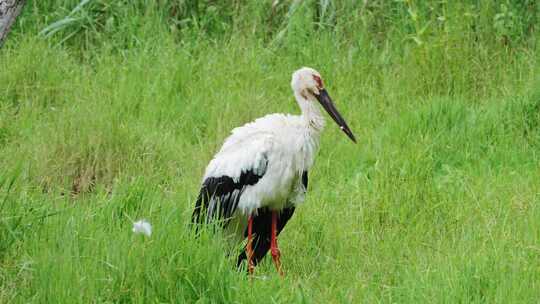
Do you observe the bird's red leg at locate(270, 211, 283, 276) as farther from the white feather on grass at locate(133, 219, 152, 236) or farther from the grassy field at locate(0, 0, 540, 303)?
the white feather on grass at locate(133, 219, 152, 236)

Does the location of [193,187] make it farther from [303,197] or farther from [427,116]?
[427,116]

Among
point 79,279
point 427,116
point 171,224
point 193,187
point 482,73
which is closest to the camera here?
point 79,279

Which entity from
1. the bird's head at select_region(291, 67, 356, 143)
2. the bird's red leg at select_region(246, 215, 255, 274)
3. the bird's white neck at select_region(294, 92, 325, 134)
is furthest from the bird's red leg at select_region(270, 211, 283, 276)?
the bird's head at select_region(291, 67, 356, 143)

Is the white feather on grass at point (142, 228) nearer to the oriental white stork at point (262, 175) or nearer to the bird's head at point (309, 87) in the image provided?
the oriental white stork at point (262, 175)

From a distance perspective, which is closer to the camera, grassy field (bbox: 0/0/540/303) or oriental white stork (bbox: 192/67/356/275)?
grassy field (bbox: 0/0/540/303)

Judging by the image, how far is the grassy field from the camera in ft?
14.7

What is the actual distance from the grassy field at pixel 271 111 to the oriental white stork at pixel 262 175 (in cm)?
15

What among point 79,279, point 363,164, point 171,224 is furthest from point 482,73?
point 79,279

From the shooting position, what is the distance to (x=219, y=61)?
7.73m

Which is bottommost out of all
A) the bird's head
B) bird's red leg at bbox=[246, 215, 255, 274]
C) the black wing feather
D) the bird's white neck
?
bird's red leg at bbox=[246, 215, 255, 274]

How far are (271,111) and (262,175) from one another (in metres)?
1.80

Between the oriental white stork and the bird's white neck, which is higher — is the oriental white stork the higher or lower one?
the lower one

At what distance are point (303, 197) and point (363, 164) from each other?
96cm

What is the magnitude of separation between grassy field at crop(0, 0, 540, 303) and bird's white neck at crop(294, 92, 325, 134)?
509mm
